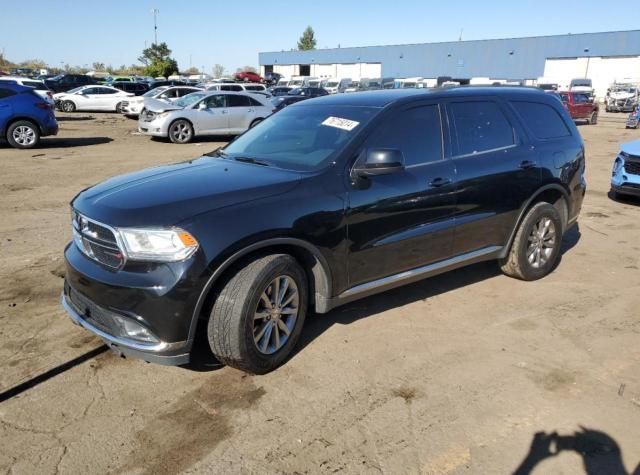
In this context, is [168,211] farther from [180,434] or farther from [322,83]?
[322,83]

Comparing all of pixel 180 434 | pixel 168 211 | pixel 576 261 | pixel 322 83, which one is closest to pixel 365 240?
pixel 168 211

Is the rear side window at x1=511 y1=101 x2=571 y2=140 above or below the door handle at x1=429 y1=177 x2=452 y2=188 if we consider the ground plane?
above

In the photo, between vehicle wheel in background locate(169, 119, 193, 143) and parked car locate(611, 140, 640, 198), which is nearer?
parked car locate(611, 140, 640, 198)

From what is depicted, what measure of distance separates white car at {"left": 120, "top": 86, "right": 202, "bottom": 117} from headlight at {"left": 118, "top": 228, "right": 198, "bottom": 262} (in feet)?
66.3

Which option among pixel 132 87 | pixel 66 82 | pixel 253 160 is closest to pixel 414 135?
pixel 253 160

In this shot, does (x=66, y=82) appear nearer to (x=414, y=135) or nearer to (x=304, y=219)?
(x=414, y=135)

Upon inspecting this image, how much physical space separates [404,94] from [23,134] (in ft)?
41.3

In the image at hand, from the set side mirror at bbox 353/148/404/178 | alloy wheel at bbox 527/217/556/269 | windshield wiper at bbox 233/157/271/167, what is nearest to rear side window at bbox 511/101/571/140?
alloy wheel at bbox 527/217/556/269

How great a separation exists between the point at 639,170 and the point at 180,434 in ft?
27.9

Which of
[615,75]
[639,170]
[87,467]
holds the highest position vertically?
[615,75]

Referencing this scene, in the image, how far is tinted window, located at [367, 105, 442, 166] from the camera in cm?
408

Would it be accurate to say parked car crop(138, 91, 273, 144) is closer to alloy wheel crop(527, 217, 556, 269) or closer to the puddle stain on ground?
alloy wheel crop(527, 217, 556, 269)

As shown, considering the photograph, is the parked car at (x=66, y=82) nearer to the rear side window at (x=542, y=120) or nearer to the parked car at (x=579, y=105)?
the parked car at (x=579, y=105)

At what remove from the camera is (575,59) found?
56656mm
